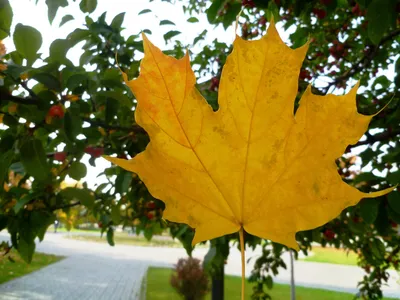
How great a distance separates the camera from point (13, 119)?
2.50 ft

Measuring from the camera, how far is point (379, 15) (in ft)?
2.52

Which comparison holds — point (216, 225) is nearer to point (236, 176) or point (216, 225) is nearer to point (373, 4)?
point (236, 176)

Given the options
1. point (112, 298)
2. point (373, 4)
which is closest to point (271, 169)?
point (373, 4)

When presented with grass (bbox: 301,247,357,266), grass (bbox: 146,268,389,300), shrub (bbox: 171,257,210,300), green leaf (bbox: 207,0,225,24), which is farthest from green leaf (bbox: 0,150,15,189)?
grass (bbox: 301,247,357,266)

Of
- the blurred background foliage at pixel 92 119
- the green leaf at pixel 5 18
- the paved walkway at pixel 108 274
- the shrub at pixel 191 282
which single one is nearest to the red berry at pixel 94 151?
the blurred background foliage at pixel 92 119

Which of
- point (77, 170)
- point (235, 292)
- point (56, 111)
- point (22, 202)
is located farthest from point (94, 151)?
point (235, 292)

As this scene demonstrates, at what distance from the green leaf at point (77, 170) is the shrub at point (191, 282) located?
5.47m

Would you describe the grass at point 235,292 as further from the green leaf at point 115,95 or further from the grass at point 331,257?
the green leaf at point 115,95

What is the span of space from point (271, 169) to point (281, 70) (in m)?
0.07

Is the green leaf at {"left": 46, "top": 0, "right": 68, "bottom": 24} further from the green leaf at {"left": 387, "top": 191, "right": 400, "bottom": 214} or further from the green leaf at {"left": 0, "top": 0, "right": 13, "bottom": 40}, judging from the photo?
the green leaf at {"left": 387, "top": 191, "right": 400, "bottom": 214}

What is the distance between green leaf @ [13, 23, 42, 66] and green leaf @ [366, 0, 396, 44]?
616 mm

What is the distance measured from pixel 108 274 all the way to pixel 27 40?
798 cm

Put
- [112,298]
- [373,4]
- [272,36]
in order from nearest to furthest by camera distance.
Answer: [272,36] → [373,4] → [112,298]

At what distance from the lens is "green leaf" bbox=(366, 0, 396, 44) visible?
75cm
